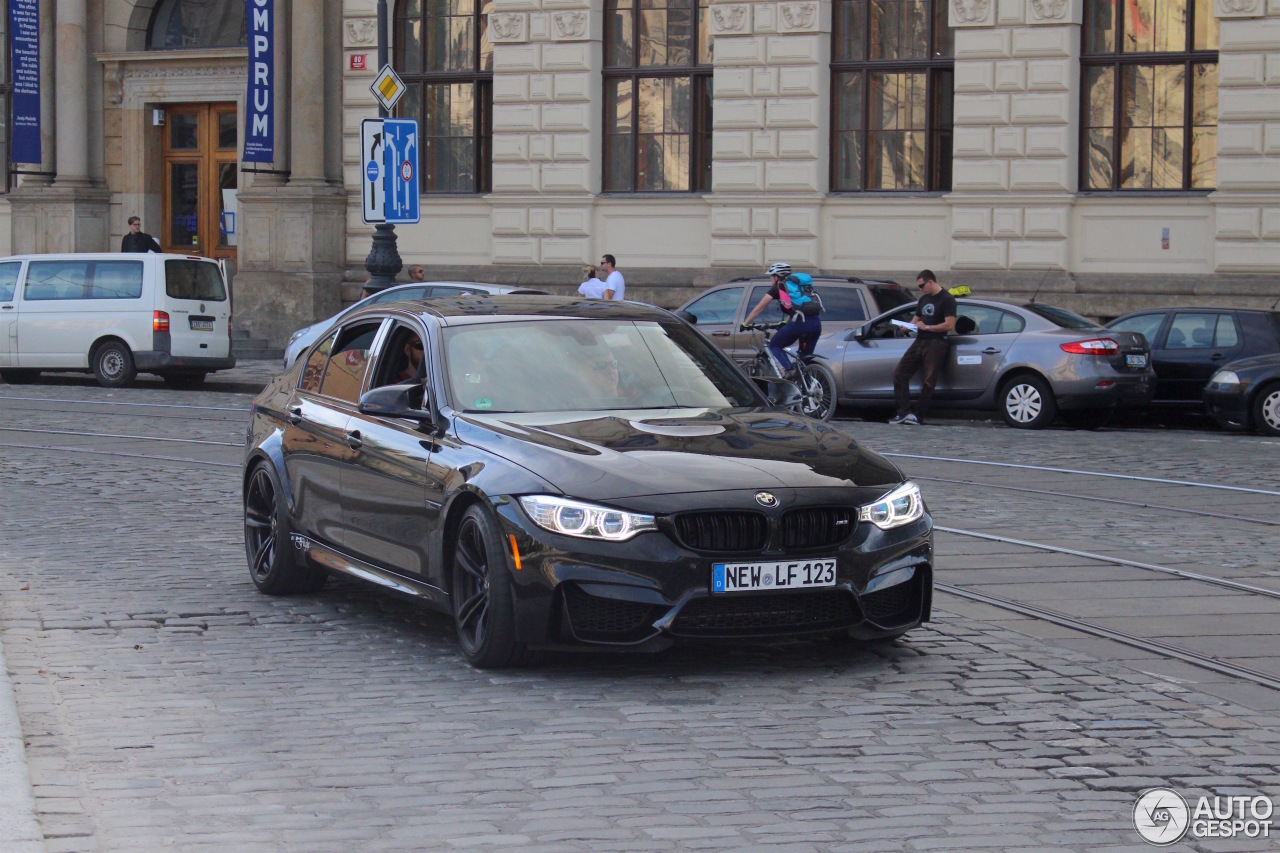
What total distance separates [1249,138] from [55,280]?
16.0 meters

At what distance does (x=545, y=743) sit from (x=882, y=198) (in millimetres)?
21859

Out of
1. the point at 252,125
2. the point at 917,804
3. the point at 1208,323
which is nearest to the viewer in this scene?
the point at 917,804

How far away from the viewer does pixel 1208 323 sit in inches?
803

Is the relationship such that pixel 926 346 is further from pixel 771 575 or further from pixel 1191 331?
pixel 771 575

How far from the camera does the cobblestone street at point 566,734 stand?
5145 mm

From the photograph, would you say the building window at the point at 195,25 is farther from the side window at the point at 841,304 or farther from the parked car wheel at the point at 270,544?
the parked car wheel at the point at 270,544

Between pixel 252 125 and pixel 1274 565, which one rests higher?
pixel 252 125

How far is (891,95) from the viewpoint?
89.6 ft

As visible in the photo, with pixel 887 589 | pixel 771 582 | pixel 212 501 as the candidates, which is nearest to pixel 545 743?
pixel 771 582

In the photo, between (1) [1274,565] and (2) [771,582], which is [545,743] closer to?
(2) [771,582]

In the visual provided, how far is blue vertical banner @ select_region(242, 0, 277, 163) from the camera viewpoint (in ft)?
102

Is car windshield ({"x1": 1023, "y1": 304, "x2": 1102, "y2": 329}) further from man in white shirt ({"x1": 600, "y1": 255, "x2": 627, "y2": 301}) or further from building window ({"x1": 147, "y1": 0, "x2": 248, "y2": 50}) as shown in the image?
building window ({"x1": 147, "y1": 0, "x2": 248, "y2": 50})

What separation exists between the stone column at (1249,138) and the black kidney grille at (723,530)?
19.4m

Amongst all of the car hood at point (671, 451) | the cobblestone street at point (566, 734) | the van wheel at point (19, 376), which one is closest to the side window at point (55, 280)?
the van wheel at point (19, 376)
